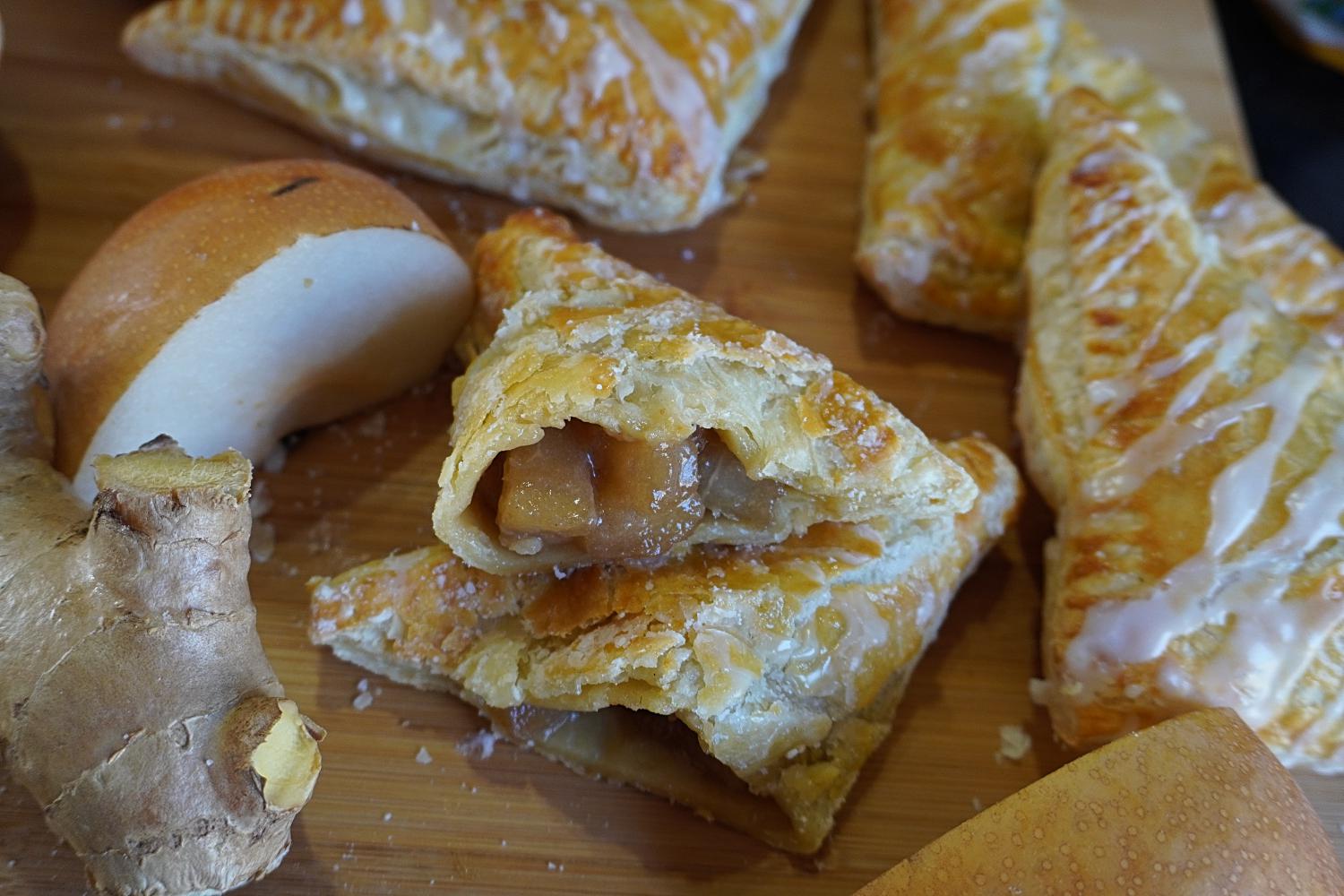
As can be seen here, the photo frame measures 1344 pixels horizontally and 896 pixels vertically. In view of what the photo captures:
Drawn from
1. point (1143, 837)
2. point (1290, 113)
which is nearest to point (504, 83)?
point (1143, 837)

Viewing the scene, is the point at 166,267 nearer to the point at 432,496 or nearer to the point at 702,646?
the point at 432,496

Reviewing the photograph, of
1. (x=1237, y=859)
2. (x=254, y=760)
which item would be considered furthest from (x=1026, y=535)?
(x=254, y=760)

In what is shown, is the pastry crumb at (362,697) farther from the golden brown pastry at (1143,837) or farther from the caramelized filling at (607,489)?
the golden brown pastry at (1143,837)

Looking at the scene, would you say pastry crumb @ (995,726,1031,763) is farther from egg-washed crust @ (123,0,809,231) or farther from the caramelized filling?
egg-washed crust @ (123,0,809,231)

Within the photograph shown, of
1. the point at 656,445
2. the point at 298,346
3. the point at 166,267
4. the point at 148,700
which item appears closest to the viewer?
the point at 148,700

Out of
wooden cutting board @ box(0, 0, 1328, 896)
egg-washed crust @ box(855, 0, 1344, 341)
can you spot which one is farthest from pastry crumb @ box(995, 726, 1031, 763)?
egg-washed crust @ box(855, 0, 1344, 341)
